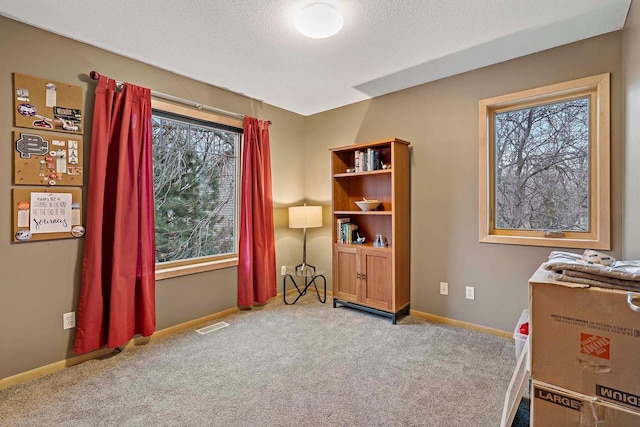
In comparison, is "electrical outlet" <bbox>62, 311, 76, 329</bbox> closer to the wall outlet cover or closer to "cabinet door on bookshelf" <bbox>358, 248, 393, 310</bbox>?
"cabinet door on bookshelf" <bbox>358, 248, 393, 310</bbox>

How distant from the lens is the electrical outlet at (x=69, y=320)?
2373mm

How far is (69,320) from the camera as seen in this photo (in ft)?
7.85

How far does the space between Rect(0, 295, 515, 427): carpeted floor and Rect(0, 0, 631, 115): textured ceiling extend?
97.1 inches

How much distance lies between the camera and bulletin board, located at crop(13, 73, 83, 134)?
2170mm

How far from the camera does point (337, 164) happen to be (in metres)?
3.74

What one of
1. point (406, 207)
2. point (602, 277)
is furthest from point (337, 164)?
point (602, 277)

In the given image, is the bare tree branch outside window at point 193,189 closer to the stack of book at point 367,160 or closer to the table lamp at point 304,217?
the table lamp at point 304,217

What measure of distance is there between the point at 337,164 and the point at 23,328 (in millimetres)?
3076

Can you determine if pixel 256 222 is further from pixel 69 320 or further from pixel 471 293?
pixel 471 293

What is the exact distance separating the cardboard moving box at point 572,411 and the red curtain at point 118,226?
2.74 m

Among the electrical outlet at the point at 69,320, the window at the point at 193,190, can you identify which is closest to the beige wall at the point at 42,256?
the electrical outlet at the point at 69,320

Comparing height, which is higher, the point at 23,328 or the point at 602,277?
the point at 602,277

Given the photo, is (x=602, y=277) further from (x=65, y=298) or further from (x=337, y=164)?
(x=65, y=298)

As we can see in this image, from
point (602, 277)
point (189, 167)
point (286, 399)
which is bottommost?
point (286, 399)
